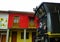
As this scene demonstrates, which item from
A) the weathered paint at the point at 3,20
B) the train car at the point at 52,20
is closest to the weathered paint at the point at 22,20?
the weathered paint at the point at 3,20

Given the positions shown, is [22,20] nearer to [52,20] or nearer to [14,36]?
[14,36]

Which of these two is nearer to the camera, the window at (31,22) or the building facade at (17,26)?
the building facade at (17,26)

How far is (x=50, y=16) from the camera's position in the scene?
8742mm

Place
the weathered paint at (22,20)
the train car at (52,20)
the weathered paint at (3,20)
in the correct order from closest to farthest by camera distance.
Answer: the train car at (52,20) < the weathered paint at (3,20) < the weathered paint at (22,20)

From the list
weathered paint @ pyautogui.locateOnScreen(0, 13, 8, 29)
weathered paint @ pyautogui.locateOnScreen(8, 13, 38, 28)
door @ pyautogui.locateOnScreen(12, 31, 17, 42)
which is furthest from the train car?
door @ pyautogui.locateOnScreen(12, 31, 17, 42)

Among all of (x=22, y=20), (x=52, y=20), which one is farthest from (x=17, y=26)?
(x=52, y=20)

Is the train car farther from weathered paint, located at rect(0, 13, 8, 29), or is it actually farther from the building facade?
weathered paint, located at rect(0, 13, 8, 29)

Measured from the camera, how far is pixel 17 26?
26.2 meters

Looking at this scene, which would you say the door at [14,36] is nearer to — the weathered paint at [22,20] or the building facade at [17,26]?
the building facade at [17,26]

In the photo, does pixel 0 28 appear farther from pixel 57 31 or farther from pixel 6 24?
pixel 57 31

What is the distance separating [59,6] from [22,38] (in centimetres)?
1782

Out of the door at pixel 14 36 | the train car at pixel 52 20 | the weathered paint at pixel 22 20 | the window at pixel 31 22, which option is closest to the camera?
the train car at pixel 52 20

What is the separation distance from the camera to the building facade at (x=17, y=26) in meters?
25.8

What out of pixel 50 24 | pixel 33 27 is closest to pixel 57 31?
pixel 50 24
